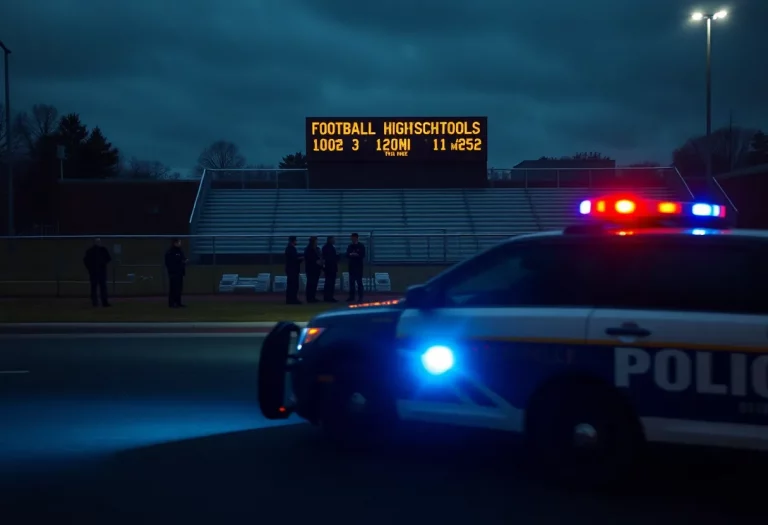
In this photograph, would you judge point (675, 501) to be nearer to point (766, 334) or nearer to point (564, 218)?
point (766, 334)

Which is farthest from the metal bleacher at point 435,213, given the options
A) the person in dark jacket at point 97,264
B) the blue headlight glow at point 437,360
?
the blue headlight glow at point 437,360

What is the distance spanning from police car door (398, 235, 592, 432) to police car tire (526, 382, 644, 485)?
0.19 m

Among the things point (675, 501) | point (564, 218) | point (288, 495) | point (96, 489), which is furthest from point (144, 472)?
point (564, 218)

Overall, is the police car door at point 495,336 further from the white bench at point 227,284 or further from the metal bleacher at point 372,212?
the metal bleacher at point 372,212

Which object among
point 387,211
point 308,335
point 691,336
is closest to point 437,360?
point 308,335

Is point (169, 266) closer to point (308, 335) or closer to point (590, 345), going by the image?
point (308, 335)

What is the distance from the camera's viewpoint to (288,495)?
6688 millimetres

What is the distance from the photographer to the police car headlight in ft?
26.0

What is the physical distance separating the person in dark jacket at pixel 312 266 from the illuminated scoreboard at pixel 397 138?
16.0 m

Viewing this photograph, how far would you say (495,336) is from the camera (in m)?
6.95

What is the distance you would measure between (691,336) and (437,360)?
1.95 metres

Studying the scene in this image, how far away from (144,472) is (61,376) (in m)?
5.51

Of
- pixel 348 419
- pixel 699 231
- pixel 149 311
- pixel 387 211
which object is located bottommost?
pixel 348 419

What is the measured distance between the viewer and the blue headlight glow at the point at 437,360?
7.16m
